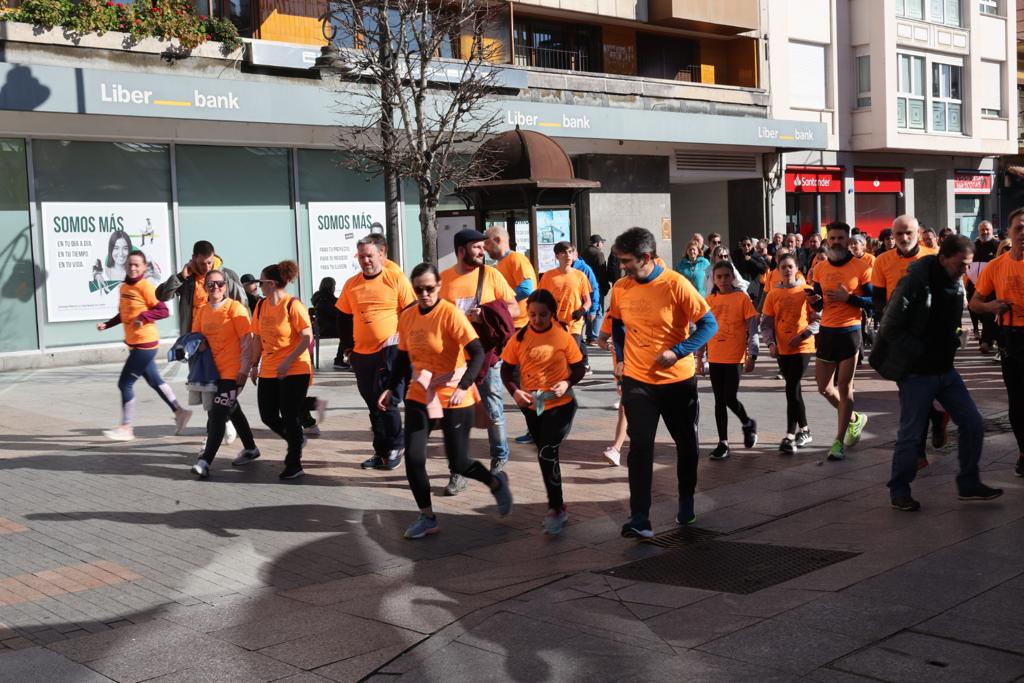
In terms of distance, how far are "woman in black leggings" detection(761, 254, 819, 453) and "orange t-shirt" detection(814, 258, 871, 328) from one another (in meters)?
0.21

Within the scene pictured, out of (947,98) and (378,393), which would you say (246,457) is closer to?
(378,393)

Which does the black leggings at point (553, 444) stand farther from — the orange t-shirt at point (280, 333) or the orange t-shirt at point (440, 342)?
the orange t-shirt at point (280, 333)

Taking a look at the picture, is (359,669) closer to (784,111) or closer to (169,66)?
(169,66)

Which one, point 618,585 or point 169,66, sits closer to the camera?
point 618,585

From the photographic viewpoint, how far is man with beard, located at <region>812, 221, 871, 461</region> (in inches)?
351

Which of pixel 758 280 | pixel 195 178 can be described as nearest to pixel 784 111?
pixel 758 280

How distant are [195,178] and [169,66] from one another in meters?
2.01

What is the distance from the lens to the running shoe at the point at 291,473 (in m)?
8.84

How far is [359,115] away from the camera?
19.0 m

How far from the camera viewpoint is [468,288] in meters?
8.60

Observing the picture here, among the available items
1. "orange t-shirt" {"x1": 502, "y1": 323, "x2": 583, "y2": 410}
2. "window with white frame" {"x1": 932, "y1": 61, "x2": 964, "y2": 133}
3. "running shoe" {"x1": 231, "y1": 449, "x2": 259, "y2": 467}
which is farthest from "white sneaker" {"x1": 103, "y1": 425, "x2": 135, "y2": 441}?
"window with white frame" {"x1": 932, "y1": 61, "x2": 964, "y2": 133}

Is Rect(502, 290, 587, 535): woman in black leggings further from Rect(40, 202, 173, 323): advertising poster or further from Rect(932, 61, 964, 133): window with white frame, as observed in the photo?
Rect(932, 61, 964, 133): window with white frame

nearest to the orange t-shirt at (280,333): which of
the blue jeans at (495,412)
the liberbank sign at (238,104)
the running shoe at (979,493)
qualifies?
the blue jeans at (495,412)

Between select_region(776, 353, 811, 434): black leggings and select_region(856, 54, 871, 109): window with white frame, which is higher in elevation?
select_region(856, 54, 871, 109): window with white frame
